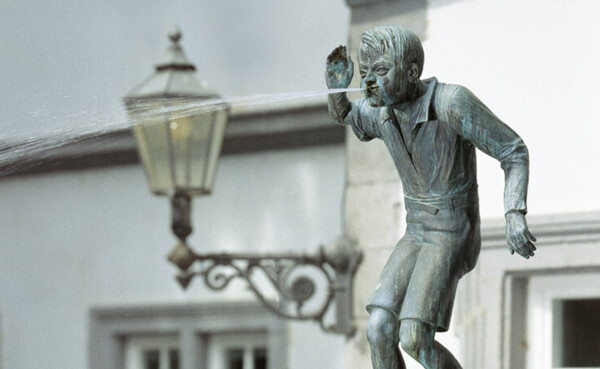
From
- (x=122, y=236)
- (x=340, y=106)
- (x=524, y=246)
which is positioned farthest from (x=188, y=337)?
(x=524, y=246)

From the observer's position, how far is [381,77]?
414 cm

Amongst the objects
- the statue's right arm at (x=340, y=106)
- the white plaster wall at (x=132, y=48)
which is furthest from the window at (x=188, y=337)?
the statue's right arm at (x=340, y=106)

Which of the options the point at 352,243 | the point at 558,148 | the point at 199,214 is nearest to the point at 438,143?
the point at 558,148

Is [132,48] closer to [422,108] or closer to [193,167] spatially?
[193,167]

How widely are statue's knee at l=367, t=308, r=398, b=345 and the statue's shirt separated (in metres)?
0.28

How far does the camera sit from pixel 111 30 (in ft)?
32.4

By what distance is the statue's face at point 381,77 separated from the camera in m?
4.13

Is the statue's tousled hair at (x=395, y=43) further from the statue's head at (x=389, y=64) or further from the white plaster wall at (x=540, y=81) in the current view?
the white plaster wall at (x=540, y=81)

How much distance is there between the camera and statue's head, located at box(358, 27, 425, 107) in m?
4.12

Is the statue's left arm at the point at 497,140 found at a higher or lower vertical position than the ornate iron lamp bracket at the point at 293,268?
higher

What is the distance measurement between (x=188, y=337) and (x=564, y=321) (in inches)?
132

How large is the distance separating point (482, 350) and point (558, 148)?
79 cm

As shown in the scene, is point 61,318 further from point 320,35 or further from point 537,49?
point 537,49

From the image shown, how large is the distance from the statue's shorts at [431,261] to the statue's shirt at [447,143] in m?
0.04
